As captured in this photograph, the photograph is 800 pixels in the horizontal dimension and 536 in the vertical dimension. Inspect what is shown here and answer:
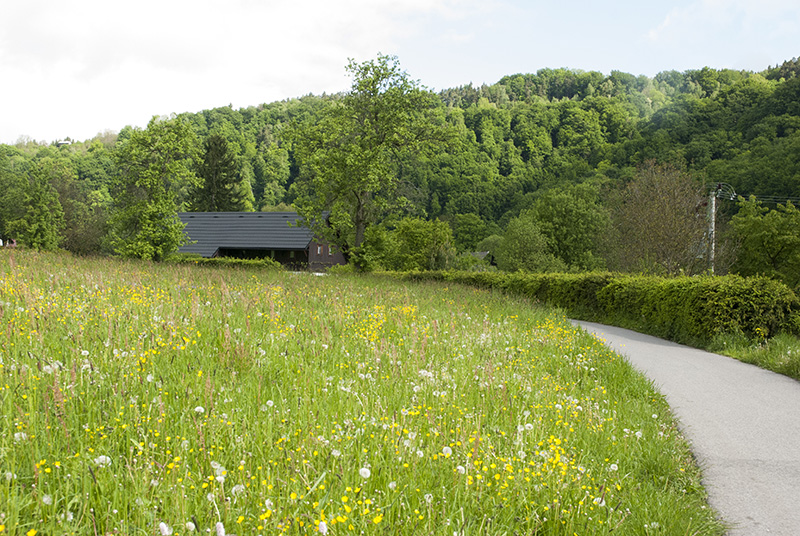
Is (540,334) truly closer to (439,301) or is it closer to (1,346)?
(439,301)

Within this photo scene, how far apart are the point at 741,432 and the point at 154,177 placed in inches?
1294

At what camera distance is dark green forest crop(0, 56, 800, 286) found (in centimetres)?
3044

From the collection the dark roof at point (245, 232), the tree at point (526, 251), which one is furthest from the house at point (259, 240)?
the tree at point (526, 251)

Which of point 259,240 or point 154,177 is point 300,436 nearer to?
point 154,177

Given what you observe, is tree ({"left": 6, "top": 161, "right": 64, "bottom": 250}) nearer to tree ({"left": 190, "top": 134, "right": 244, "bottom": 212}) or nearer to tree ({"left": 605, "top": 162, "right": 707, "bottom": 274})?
tree ({"left": 190, "top": 134, "right": 244, "bottom": 212})

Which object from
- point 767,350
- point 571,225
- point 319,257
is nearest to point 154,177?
point 319,257

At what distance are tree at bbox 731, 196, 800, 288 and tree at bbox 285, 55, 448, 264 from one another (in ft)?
97.4

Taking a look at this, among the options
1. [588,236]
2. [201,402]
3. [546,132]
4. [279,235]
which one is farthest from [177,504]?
[546,132]

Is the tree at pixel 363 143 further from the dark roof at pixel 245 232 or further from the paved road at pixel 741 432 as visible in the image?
the dark roof at pixel 245 232

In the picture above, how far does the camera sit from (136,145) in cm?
3241

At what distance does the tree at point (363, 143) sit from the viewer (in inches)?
1142

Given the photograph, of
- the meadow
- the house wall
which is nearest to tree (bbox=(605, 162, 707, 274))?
the meadow

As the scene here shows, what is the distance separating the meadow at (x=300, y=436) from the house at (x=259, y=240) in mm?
51206

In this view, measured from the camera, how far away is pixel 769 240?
4547cm
